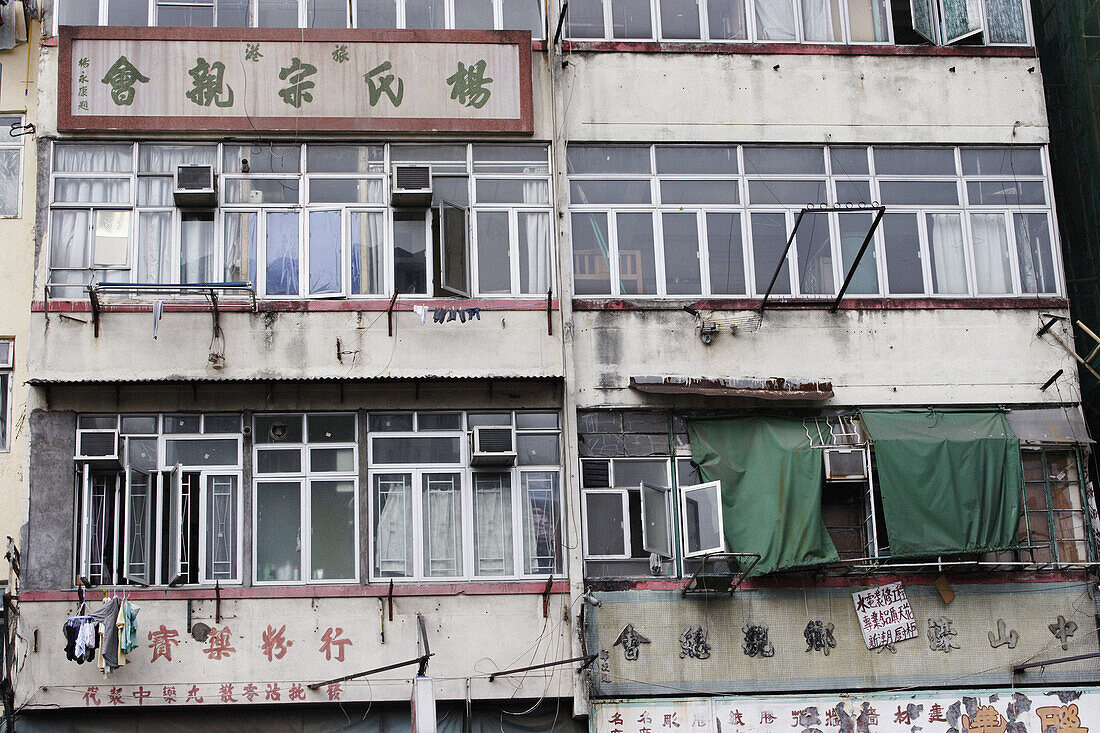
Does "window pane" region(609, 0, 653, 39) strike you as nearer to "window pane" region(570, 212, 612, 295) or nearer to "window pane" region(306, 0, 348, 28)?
"window pane" region(570, 212, 612, 295)

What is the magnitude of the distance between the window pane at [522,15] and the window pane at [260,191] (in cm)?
359

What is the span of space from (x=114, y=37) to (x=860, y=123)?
381 inches

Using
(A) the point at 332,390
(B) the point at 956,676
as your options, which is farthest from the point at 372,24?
(B) the point at 956,676

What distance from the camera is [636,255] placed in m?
16.8

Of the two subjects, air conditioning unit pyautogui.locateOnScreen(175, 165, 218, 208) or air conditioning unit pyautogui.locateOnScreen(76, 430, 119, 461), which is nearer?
air conditioning unit pyautogui.locateOnScreen(76, 430, 119, 461)

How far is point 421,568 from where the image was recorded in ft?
51.1

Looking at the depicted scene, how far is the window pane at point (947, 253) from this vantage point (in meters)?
17.1

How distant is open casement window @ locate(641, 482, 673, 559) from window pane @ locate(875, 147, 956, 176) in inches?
210

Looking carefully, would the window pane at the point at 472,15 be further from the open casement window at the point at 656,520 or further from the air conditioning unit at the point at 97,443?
the air conditioning unit at the point at 97,443

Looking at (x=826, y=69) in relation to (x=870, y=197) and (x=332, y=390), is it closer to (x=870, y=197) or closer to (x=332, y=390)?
(x=870, y=197)

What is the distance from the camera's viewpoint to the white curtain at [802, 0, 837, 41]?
17688 millimetres

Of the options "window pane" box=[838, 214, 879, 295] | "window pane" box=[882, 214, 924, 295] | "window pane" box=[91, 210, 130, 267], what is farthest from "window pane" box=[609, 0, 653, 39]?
"window pane" box=[91, 210, 130, 267]

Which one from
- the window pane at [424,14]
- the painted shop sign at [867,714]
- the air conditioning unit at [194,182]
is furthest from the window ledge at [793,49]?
the painted shop sign at [867,714]

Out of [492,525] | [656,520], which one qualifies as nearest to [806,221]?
[656,520]
